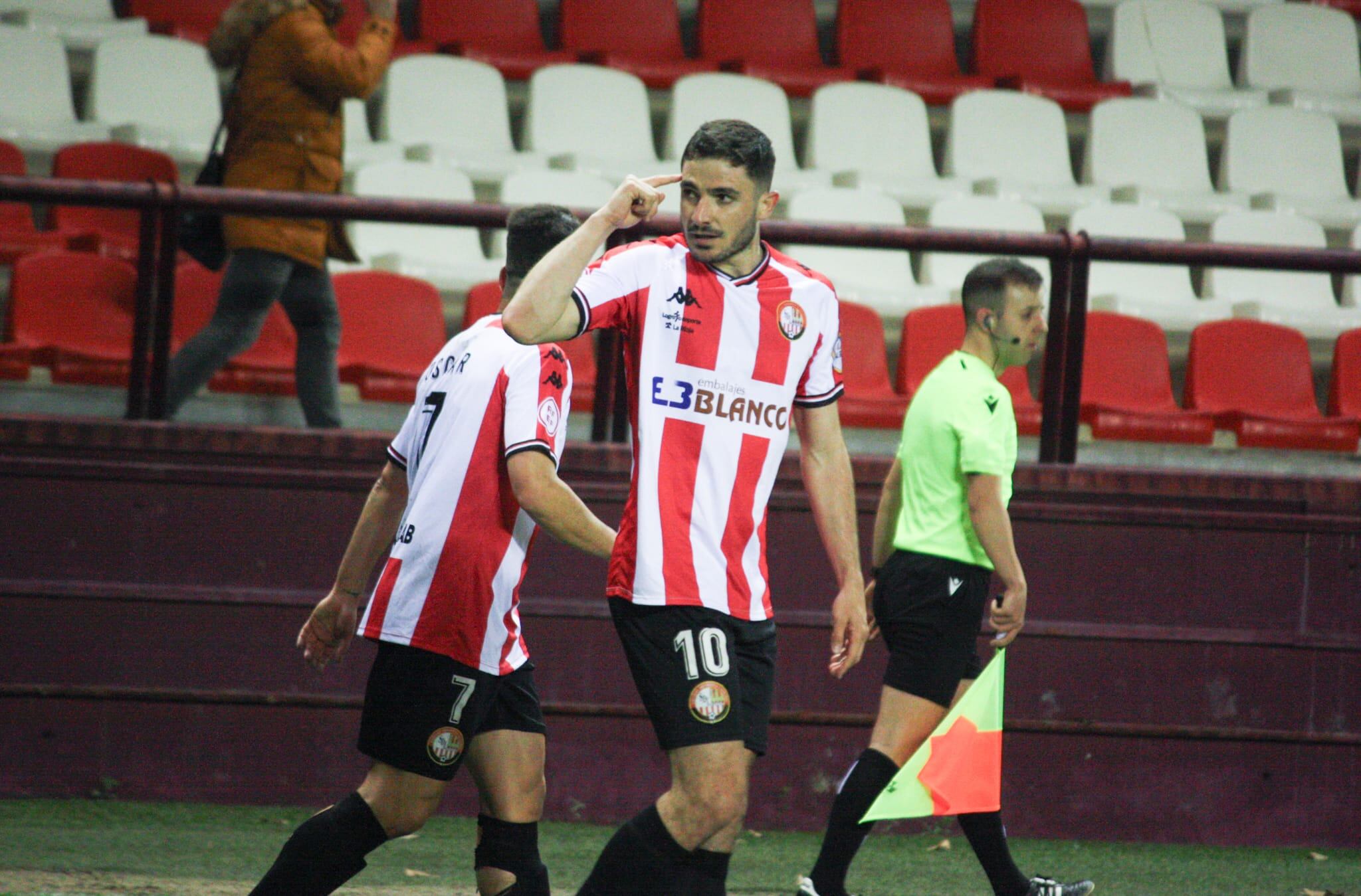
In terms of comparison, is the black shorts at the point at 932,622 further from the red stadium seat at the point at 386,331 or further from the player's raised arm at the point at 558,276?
the red stadium seat at the point at 386,331

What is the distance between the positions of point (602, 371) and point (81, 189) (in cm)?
211

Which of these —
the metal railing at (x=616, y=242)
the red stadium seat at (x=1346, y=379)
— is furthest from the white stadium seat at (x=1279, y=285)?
the metal railing at (x=616, y=242)

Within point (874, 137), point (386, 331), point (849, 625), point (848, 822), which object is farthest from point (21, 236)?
point (874, 137)

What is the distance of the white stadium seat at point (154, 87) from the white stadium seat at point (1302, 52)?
286 inches

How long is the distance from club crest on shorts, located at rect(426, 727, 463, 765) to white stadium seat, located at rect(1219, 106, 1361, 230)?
829 centimetres

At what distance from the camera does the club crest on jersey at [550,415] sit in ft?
12.8

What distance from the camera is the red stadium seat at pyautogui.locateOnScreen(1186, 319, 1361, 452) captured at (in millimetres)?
6930

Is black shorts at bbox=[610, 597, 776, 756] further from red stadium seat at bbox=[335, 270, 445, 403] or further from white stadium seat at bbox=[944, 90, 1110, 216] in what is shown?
white stadium seat at bbox=[944, 90, 1110, 216]

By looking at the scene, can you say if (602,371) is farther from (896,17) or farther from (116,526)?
(896,17)

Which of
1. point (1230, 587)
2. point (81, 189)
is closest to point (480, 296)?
point (81, 189)

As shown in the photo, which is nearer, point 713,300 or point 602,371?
point 713,300

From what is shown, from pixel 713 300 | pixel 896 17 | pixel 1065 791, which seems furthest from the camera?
pixel 896 17

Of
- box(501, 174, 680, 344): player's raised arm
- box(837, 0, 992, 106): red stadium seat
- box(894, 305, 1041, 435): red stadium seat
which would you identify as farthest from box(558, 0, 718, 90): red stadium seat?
box(501, 174, 680, 344): player's raised arm

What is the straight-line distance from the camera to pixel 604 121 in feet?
32.9
